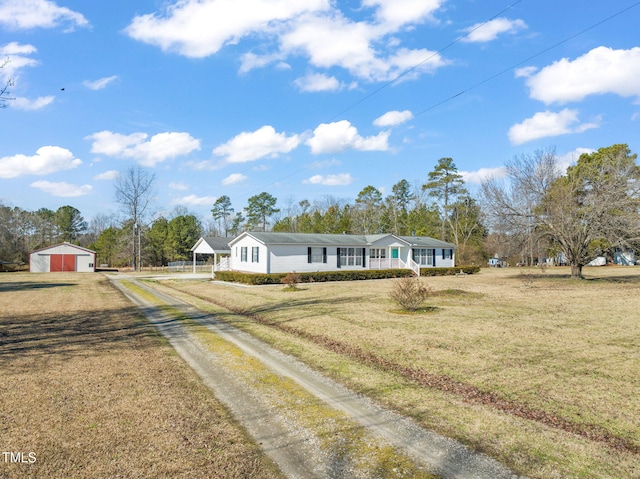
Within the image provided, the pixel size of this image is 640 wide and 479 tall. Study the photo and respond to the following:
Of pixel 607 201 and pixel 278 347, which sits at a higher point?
pixel 607 201

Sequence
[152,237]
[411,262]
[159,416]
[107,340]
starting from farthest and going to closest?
[152,237], [411,262], [107,340], [159,416]

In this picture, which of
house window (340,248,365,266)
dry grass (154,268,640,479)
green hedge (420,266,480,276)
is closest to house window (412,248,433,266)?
green hedge (420,266,480,276)

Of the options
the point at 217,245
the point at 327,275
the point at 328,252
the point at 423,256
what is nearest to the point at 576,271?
the point at 423,256

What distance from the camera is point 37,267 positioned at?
49281 mm

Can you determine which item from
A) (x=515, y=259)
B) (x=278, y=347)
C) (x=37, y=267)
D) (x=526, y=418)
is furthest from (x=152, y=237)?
(x=526, y=418)

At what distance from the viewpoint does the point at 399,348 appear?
9109 mm

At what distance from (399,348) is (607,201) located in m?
23.7

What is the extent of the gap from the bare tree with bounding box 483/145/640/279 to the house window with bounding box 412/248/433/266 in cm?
1098

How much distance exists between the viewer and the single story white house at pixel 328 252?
32000mm

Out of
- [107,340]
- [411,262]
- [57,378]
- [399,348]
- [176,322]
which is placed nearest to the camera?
→ [57,378]

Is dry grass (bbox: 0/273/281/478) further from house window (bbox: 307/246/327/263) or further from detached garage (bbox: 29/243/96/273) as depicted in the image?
detached garage (bbox: 29/243/96/273)

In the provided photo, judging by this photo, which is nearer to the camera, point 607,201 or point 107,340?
point 107,340

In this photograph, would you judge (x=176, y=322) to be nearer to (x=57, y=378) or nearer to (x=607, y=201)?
(x=57, y=378)

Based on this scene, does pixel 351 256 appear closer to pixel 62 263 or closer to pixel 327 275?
pixel 327 275
